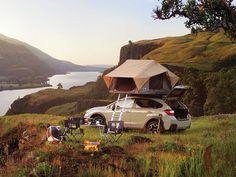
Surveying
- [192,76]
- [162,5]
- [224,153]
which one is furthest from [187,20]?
[192,76]

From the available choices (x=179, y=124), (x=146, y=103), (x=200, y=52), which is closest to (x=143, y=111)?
(x=146, y=103)

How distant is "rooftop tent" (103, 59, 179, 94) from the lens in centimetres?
2233

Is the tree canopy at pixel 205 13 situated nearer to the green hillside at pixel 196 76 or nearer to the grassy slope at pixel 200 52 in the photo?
the green hillside at pixel 196 76

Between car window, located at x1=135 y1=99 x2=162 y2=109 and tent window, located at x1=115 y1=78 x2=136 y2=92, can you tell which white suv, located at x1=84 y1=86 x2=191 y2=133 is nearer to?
car window, located at x1=135 y1=99 x2=162 y2=109

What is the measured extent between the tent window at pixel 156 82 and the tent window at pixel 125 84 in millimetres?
1038

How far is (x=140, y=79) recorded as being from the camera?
22.1 meters

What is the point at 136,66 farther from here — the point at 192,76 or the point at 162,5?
the point at 192,76

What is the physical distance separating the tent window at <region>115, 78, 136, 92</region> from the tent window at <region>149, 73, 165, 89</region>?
104 centimetres

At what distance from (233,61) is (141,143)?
6189 centimetres

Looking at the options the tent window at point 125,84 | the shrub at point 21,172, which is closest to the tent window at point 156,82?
the tent window at point 125,84

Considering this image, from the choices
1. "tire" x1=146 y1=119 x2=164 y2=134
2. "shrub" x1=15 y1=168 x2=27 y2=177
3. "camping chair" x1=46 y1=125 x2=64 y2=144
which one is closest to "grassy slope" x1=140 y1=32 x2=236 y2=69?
"tire" x1=146 y1=119 x2=164 y2=134

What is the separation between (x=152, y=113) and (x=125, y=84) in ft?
7.54

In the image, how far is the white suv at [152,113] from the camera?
2206 centimetres

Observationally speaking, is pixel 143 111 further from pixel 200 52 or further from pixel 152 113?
pixel 200 52
